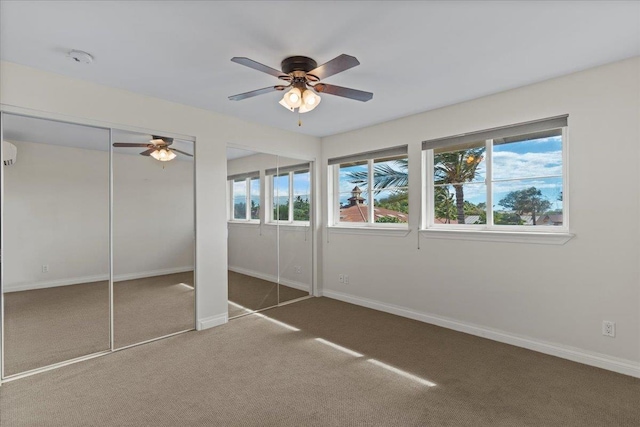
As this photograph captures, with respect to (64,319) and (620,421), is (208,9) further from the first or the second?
(620,421)

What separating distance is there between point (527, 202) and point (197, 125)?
3.64 meters

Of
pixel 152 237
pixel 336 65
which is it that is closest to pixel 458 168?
pixel 336 65

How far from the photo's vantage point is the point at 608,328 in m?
2.64

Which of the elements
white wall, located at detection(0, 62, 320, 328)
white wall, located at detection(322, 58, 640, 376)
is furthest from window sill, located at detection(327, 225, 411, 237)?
white wall, located at detection(0, 62, 320, 328)

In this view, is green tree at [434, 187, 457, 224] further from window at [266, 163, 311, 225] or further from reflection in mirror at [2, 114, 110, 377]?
reflection in mirror at [2, 114, 110, 377]

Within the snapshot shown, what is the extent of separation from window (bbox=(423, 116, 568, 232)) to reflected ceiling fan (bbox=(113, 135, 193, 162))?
2952 mm

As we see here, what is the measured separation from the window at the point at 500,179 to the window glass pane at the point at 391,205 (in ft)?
1.08

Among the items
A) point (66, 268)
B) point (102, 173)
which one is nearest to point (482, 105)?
point (102, 173)

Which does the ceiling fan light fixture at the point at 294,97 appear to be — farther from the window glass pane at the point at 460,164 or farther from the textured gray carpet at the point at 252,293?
the textured gray carpet at the point at 252,293

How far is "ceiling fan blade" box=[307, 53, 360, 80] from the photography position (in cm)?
201

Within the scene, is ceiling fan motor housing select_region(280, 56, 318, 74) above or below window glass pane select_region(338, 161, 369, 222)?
above

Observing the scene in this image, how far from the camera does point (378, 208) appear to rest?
448 centimetres

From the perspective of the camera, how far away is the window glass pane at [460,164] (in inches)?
138

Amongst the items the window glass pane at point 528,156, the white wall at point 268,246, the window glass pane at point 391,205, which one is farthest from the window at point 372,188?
the window glass pane at point 528,156
